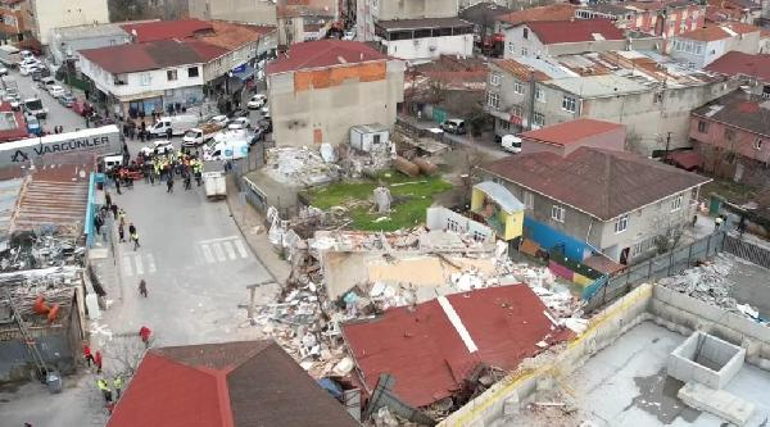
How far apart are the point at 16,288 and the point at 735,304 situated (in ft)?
80.0

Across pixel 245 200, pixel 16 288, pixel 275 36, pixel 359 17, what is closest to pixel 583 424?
pixel 16 288

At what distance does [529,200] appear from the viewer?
32062mm

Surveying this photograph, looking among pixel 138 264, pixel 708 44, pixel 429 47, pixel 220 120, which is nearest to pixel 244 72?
pixel 220 120

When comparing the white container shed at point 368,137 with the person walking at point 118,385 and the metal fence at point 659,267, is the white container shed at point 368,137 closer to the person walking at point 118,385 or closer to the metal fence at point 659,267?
the metal fence at point 659,267

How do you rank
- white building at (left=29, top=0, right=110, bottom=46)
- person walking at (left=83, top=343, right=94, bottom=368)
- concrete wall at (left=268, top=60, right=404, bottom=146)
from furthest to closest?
white building at (left=29, top=0, right=110, bottom=46) < concrete wall at (left=268, top=60, right=404, bottom=146) < person walking at (left=83, top=343, right=94, bottom=368)

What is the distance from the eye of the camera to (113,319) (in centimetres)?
2702

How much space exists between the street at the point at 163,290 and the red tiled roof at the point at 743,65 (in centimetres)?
3412

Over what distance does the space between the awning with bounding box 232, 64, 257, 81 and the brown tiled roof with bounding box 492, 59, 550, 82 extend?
18.9 meters

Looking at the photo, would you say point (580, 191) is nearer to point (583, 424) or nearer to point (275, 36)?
point (583, 424)

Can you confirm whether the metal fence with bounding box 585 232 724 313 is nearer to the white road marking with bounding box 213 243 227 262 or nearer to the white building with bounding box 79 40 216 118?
the white road marking with bounding box 213 243 227 262

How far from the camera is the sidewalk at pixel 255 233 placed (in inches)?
1198

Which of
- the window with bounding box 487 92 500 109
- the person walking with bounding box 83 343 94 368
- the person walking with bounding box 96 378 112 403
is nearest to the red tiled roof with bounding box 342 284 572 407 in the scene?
the person walking with bounding box 96 378 112 403

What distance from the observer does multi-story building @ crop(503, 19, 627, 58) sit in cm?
5172

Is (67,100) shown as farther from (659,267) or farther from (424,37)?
(659,267)
